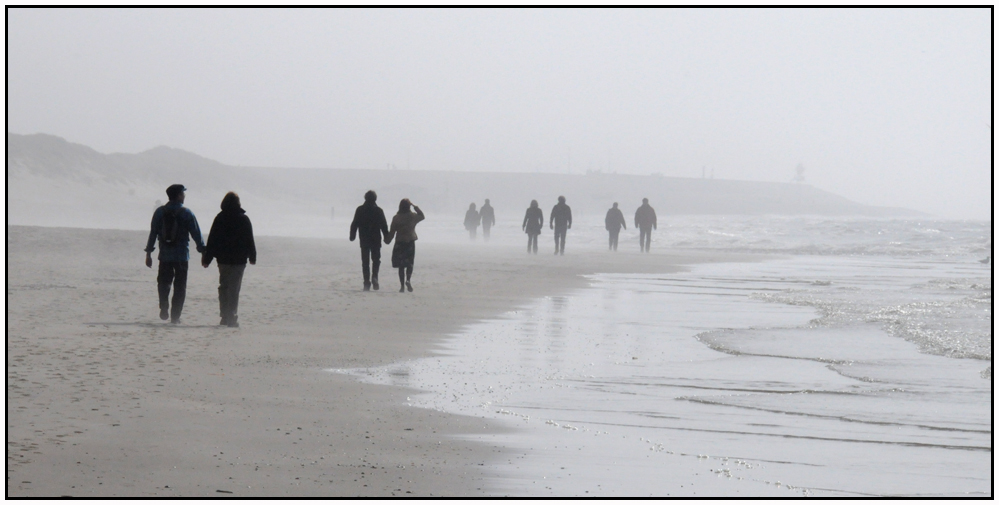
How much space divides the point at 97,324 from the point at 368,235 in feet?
19.1

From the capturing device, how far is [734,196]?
191250 millimetres

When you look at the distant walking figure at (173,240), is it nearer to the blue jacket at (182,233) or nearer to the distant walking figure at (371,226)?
the blue jacket at (182,233)

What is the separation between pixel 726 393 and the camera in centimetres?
754

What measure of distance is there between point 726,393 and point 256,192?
135343 millimetres

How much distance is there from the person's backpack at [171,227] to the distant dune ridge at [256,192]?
19.8 m

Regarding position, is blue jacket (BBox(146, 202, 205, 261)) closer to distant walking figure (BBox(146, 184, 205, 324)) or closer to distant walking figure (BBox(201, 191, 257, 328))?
distant walking figure (BBox(146, 184, 205, 324))

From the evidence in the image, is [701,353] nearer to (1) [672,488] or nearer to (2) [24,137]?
(1) [672,488]

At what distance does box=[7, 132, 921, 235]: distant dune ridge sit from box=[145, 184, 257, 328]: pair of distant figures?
777 inches

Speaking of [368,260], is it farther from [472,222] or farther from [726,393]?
[472,222]

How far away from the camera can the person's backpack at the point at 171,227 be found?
36.1 ft

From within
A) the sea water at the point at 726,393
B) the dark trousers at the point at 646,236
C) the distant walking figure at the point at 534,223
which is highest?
the distant walking figure at the point at 534,223

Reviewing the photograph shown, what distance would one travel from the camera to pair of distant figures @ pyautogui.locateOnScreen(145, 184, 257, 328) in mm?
10891

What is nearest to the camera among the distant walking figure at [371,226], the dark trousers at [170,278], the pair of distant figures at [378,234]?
the dark trousers at [170,278]

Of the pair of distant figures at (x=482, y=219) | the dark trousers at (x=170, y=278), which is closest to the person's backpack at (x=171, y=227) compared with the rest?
A: the dark trousers at (x=170, y=278)
